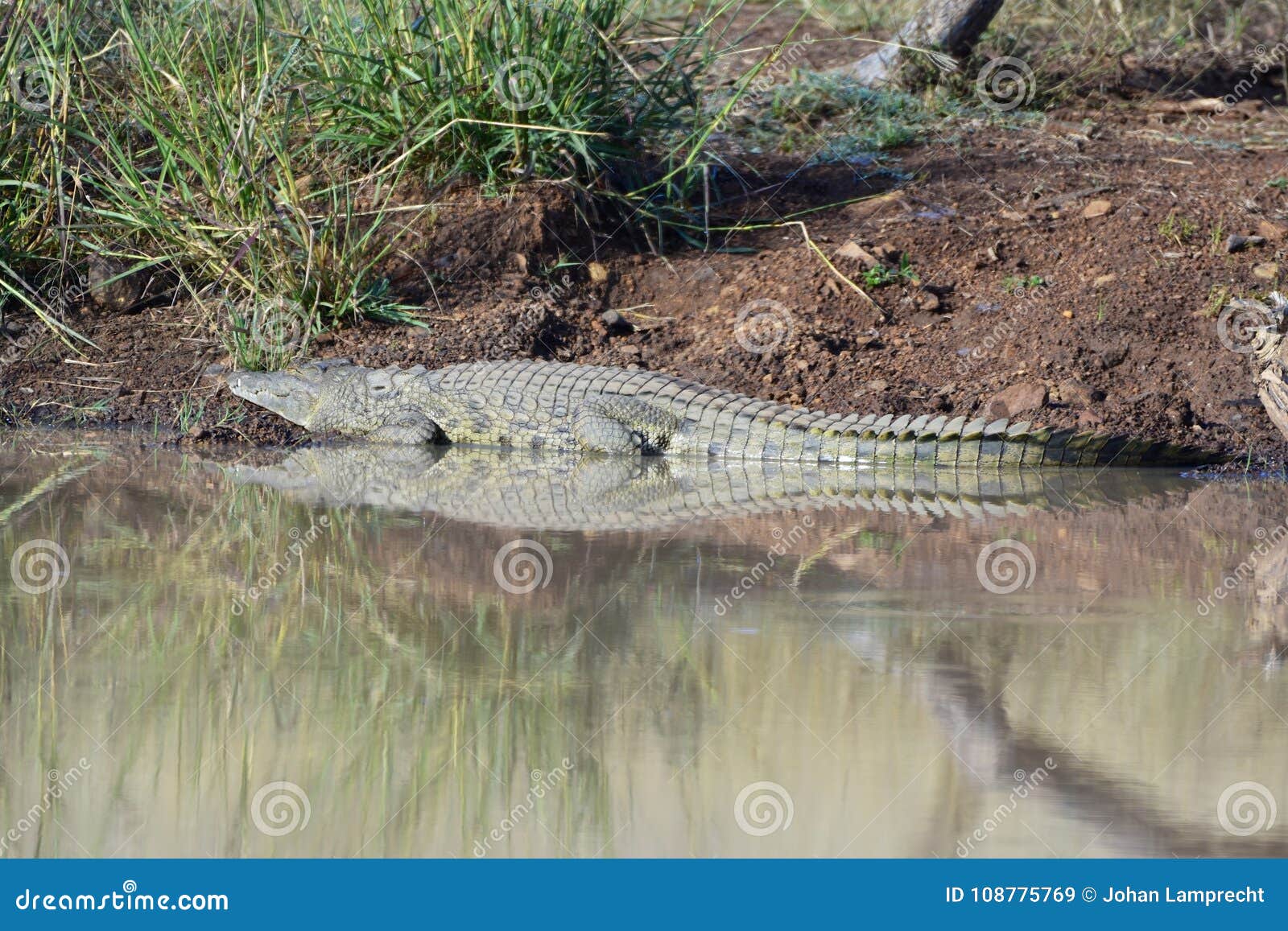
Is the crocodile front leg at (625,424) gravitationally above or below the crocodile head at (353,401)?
above

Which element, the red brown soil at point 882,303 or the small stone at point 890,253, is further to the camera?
the small stone at point 890,253

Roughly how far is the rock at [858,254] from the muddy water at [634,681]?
9.73 feet

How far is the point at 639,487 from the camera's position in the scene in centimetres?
616

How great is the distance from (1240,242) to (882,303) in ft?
6.70

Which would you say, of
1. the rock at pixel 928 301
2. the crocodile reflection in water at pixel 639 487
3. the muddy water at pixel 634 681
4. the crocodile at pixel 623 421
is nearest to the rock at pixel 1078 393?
the crocodile at pixel 623 421

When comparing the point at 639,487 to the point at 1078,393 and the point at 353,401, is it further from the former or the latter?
the point at 1078,393

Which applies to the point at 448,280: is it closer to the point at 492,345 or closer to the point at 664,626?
the point at 492,345

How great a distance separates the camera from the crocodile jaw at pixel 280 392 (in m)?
7.40

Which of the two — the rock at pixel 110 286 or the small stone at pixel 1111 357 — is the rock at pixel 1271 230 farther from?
the rock at pixel 110 286

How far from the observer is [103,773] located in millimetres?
2715

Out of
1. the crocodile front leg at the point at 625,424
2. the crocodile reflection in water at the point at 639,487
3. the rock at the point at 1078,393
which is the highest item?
the rock at the point at 1078,393

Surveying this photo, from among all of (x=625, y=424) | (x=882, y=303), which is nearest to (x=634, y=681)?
(x=625, y=424)

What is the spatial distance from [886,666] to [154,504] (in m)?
3.12

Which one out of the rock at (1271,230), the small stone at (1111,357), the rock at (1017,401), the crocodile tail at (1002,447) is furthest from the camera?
the rock at (1271,230)
